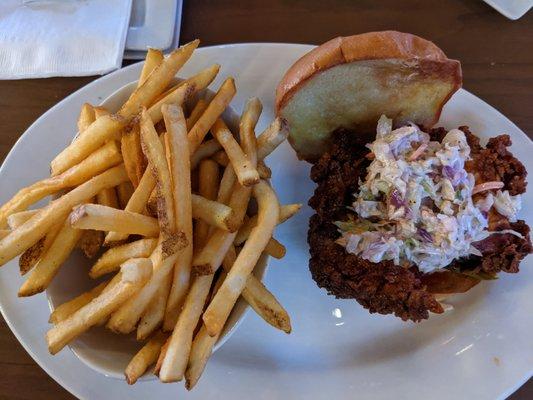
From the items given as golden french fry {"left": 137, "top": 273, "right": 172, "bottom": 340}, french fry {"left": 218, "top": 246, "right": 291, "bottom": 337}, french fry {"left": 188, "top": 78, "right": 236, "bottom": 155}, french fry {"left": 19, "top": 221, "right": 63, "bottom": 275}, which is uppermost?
french fry {"left": 188, "top": 78, "right": 236, "bottom": 155}

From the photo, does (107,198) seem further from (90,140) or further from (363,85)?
(363,85)

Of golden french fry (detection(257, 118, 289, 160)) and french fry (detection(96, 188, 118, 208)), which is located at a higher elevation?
golden french fry (detection(257, 118, 289, 160))

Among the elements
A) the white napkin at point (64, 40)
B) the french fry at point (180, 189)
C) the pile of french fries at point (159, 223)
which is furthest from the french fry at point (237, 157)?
the white napkin at point (64, 40)

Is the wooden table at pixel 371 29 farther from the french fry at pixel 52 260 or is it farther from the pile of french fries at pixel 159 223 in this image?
the french fry at pixel 52 260

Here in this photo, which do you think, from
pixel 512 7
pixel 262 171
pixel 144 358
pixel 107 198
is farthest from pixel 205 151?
pixel 512 7

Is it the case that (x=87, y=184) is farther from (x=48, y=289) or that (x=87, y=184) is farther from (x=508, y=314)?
(x=508, y=314)

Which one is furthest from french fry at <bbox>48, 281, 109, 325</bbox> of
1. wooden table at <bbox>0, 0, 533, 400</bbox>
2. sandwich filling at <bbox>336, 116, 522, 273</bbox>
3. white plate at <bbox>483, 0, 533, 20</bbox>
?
white plate at <bbox>483, 0, 533, 20</bbox>

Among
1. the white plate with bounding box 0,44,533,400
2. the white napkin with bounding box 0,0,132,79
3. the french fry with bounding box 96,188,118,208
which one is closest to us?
the french fry with bounding box 96,188,118,208

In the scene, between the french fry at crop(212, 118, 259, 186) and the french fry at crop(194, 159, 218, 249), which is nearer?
the french fry at crop(212, 118, 259, 186)

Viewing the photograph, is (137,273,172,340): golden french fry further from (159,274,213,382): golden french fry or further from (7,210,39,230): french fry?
(7,210,39,230): french fry
